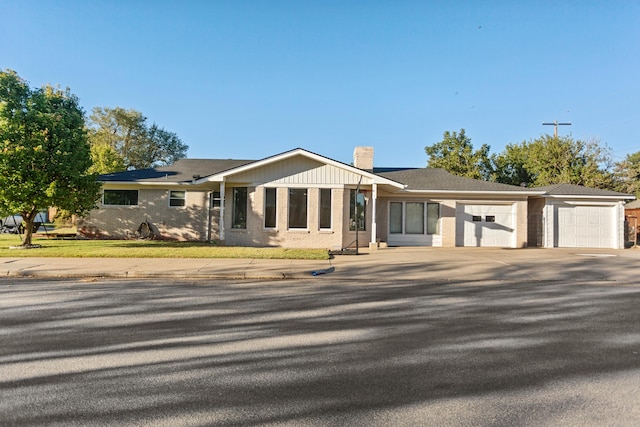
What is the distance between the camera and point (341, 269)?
11.4m

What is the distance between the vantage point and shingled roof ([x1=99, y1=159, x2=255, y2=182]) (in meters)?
21.3

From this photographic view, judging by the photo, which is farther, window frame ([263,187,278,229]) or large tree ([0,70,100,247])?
window frame ([263,187,278,229])

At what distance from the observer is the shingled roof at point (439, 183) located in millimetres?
20062

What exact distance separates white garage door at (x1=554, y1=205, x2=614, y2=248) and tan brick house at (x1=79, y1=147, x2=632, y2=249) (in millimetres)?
72

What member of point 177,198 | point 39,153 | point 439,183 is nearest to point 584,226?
point 439,183

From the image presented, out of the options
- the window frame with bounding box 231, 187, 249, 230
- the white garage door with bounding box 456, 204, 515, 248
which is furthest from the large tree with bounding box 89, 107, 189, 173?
the white garage door with bounding box 456, 204, 515, 248

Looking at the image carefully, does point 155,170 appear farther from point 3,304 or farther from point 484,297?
point 484,297

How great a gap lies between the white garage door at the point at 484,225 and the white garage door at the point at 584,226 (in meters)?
2.68

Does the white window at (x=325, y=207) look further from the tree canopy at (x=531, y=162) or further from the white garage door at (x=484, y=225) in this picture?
the tree canopy at (x=531, y=162)

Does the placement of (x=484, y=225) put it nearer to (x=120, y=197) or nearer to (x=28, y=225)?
(x=120, y=197)

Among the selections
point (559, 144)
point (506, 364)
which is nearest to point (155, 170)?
point (506, 364)

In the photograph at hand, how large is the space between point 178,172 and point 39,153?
800 centimetres

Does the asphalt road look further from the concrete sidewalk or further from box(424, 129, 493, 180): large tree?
box(424, 129, 493, 180): large tree

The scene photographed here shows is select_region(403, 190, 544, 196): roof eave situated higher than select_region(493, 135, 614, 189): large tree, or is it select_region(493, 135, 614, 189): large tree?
select_region(493, 135, 614, 189): large tree
